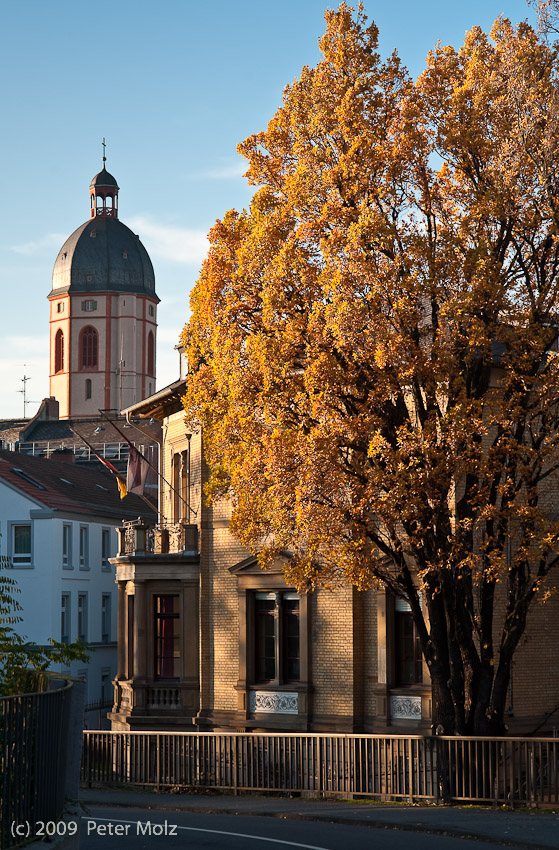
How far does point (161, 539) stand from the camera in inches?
1331

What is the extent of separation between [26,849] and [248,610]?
20.1 meters

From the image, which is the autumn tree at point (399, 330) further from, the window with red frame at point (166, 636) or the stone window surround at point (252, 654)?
the window with red frame at point (166, 636)

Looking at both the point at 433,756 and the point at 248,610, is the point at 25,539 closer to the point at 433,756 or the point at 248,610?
the point at 248,610

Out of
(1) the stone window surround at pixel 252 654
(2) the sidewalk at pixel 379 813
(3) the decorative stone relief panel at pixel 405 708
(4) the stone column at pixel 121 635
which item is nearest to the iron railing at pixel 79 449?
(4) the stone column at pixel 121 635

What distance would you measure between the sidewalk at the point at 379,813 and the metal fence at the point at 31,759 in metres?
2.52

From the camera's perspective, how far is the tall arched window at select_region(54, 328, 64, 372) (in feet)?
427

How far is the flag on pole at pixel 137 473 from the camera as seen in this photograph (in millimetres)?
35625

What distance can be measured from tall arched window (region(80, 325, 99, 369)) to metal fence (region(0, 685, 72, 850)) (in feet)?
390

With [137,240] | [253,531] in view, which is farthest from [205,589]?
[137,240]

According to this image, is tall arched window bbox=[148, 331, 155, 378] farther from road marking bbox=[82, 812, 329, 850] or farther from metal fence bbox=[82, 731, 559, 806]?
road marking bbox=[82, 812, 329, 850]

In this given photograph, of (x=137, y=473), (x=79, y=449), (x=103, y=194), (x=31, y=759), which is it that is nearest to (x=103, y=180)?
(x=103, y=194)

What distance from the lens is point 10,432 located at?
9250 centimetres

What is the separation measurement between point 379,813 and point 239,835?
2.75 meters

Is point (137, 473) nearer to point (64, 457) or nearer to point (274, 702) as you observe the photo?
point (274, 702)
